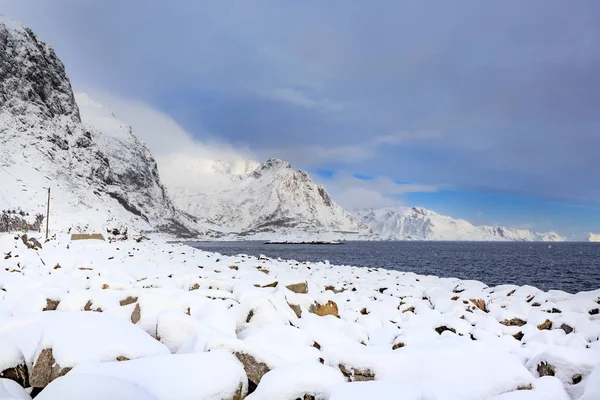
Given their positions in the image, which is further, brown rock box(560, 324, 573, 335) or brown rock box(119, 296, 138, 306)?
brown rock box(560, 324, 573, 335)

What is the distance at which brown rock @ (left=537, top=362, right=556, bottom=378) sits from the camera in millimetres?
6934

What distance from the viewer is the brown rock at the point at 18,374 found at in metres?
5.47

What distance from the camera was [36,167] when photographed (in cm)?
13338

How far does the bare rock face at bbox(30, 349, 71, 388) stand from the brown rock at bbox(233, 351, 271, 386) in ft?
8.11

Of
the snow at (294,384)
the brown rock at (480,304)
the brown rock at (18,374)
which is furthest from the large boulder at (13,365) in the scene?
the brown rock at (480,304)

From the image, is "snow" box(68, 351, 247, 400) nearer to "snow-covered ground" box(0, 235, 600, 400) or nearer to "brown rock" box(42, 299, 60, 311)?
"snow-covered ground" box(0, 235, 600, 400)

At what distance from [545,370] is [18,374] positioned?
8.62m

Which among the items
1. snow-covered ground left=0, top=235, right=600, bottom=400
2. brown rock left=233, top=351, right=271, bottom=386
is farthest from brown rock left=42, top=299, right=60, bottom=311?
brown rock left=233, top=351, right=271, bottom=386

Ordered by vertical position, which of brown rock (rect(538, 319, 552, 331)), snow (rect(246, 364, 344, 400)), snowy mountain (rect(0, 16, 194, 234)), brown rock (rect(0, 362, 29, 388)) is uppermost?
snowy mountain (rect(0, 16, 194, 234))

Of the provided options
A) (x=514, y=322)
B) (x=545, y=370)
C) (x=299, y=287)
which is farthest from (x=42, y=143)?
(x=545, y=370)

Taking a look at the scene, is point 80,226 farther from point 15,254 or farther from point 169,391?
point 169,391

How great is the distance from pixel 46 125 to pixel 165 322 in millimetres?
189855

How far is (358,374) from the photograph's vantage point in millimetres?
6809

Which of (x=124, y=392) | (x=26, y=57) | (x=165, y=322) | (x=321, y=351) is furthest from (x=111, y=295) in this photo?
(x=26, y=57)
